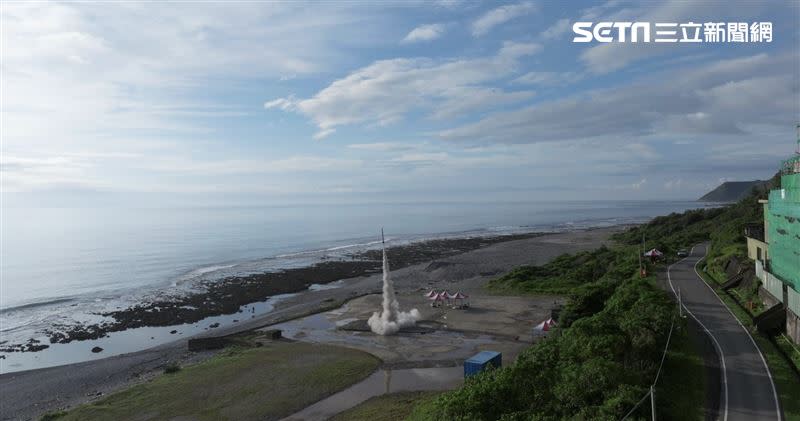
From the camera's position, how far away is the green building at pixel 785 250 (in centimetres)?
2669

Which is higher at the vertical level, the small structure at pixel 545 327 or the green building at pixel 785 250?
the green building at pixel 785 250

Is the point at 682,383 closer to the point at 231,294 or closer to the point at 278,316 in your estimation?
the point at 278,316

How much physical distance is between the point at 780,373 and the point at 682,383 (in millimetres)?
4674

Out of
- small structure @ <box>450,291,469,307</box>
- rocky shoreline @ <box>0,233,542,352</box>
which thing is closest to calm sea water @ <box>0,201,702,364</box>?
rocky shoreline @ <box>0,233,542,352</box>

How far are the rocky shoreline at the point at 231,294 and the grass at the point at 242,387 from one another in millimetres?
22068

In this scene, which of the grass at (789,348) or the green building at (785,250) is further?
the green building at (785,250)

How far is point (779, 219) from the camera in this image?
31.5m

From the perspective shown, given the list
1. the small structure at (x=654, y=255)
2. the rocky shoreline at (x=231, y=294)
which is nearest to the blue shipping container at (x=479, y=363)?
the small structure at (x=654, y=255)

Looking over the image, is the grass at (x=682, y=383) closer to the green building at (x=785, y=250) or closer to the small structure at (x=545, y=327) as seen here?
the green building at (x=785, y=250)

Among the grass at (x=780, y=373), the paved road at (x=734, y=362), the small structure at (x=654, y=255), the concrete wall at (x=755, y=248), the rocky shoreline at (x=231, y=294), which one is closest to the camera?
the grass at (x=780, y=373)

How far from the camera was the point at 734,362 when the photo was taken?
928 inches

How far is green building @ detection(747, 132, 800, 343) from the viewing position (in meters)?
26.7

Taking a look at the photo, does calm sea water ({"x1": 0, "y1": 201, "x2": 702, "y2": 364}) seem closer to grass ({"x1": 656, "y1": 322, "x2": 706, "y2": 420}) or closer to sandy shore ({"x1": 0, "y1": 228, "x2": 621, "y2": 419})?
sandy shore ({"x1": 0, "y1": 228, "x2": 621, "y2": 419})

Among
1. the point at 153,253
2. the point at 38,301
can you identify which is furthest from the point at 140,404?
the point at 153,253
